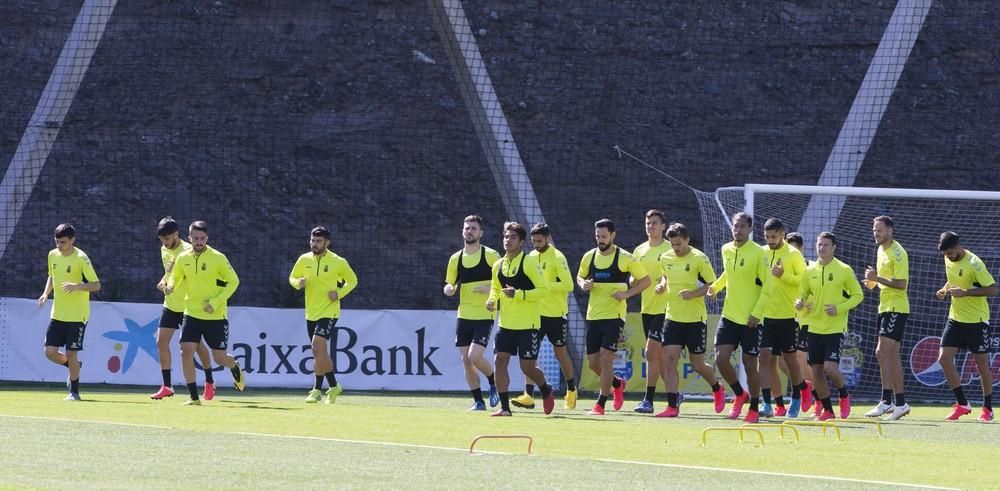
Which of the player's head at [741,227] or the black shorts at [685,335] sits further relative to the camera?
the black shorts at [685,335]

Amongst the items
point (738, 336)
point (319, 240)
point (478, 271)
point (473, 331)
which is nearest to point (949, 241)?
point (738, 336)

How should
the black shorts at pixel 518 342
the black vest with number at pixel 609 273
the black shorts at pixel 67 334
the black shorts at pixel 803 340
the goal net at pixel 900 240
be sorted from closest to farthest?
the black shorts at pixel 518 342 → the black vest with number at pixel 609 273 → the black shorts at pixel 803 340 → the black shorts at pixel 67 334 → the goal net at pixel 900 240

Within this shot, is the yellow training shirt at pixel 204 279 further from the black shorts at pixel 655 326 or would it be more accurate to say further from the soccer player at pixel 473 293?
the black shorts at pixel 655 326

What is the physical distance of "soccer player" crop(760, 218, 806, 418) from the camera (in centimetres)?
1451

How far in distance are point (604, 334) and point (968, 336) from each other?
354 cm

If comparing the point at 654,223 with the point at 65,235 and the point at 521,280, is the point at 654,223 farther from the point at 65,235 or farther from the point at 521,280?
the point at 65,235

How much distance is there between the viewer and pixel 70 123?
88.7 ft

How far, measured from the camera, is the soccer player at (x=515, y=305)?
1420 centimetres

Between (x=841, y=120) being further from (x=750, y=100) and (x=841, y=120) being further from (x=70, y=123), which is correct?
(x=70, y=123)

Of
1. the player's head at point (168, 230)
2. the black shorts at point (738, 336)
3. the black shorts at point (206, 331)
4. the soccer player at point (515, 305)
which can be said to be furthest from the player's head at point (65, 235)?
the black shorts at point (738, 336)

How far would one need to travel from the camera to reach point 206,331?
15883 millimetres

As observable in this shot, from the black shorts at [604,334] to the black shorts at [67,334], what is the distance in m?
5.21

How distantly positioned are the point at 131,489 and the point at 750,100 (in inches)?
916

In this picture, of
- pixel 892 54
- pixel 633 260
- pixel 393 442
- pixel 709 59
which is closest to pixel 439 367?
pixel 633 260
